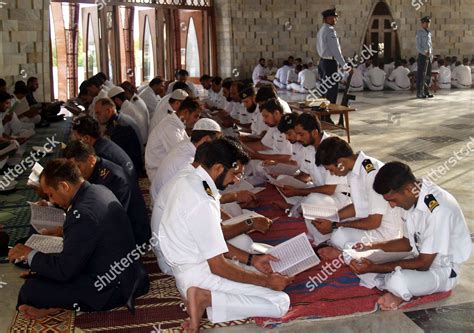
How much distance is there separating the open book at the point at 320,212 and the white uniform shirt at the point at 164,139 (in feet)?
4.69

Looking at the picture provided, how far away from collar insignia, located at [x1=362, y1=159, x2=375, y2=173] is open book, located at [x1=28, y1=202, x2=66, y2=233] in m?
1.87

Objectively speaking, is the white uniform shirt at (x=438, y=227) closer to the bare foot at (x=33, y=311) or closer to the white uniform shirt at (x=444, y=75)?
the bare foot at (x=33, y=311)

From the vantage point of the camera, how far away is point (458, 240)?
A: 297 cm

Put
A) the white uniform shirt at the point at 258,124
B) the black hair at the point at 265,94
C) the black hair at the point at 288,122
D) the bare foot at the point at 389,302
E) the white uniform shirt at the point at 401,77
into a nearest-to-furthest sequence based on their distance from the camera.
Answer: the bare foot at the point at 389,302, the black hair at the point at 288,122, the black hair at the point at 265,94, the white uniform shirt at the point at 258,124, the white uniform shirt at the point at 401,77

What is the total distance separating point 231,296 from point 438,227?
1.07m

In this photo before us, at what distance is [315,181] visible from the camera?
4398 mm

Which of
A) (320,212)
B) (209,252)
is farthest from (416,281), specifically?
(209,252)

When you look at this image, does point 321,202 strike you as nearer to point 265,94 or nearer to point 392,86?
point 265,94

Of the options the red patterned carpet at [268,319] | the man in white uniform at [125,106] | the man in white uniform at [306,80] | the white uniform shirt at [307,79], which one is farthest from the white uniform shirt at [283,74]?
the red patterned carpet at [268,319]

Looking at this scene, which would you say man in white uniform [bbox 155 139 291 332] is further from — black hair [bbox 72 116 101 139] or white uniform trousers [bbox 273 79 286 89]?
white uniform trousers [bbox 273 79 286 89]

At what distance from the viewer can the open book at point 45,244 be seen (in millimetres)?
2932

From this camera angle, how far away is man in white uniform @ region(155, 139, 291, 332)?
8.73ft

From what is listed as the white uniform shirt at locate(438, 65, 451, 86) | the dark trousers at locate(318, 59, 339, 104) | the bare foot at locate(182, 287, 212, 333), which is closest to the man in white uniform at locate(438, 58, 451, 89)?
the white uniform shirt at locate(438, 65, 451, 86)

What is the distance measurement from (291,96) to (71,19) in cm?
485
